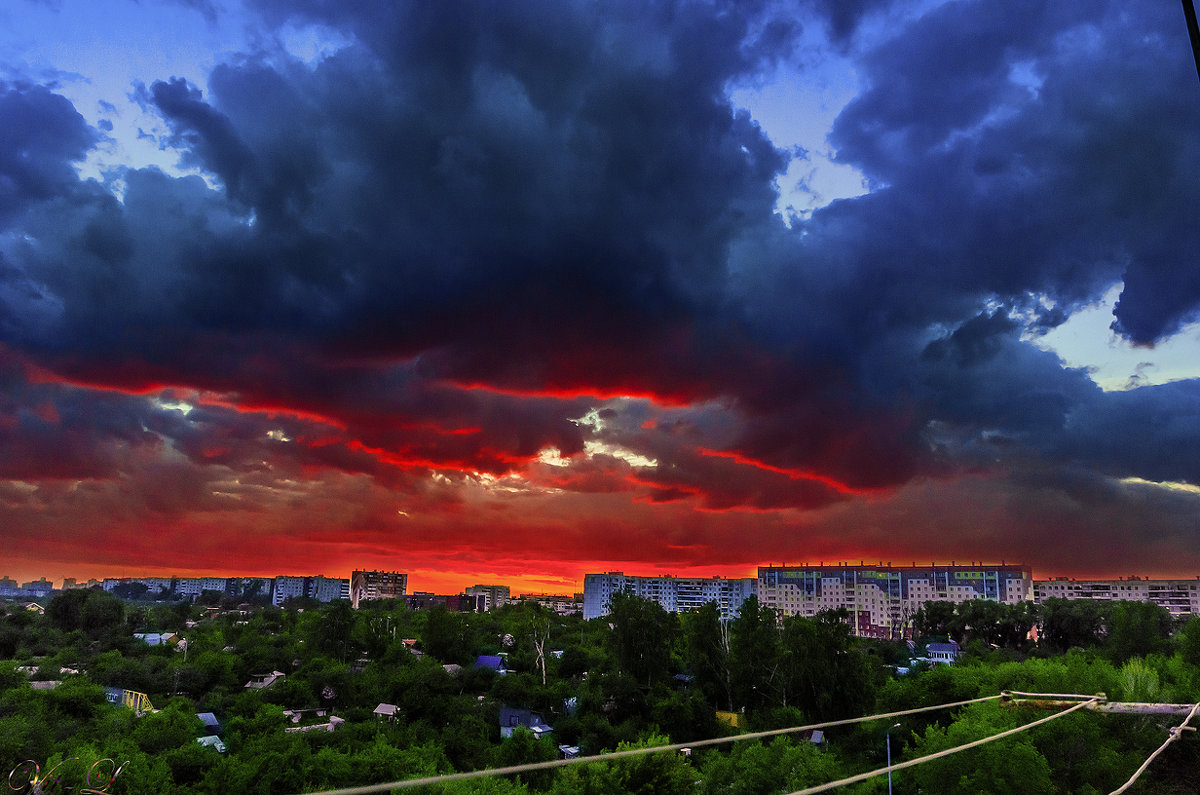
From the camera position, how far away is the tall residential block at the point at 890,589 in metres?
98.9

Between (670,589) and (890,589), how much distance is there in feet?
125

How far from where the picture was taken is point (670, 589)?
12300 cm

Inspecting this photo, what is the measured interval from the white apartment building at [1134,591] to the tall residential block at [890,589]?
5688 millimetres

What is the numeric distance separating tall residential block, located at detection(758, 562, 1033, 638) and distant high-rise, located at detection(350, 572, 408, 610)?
85.4 meters

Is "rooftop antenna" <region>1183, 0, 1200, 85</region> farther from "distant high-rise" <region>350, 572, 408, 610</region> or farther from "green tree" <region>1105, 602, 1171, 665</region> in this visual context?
"distant high-rise" <region>350, 572, 408, 610</region>

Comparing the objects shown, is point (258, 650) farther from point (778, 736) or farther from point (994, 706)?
point (994, 706)

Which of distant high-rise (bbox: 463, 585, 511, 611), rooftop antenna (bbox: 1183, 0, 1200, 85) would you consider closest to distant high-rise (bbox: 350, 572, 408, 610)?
distant high-rise (bbox: 463, 585, 511, 611)

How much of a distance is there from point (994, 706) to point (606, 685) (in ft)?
64.8

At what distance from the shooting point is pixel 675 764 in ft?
66.4

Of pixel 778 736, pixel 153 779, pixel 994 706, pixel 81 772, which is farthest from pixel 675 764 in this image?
pixel 81 772

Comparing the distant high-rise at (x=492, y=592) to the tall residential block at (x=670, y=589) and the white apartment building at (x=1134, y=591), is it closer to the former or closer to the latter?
the tall residential block at (x=670, y=589)

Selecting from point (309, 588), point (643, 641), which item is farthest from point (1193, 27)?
point (309, 588)

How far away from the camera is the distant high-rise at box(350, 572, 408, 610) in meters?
147

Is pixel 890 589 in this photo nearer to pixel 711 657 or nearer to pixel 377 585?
pixel 711 657
